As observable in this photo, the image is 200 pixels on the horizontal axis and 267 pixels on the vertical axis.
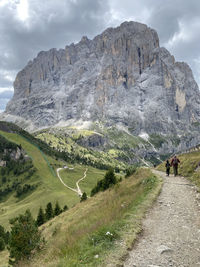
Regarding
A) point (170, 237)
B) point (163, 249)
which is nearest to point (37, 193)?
point (170, 237)

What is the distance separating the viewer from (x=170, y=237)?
10.2 m

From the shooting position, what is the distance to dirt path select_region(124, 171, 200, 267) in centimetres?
812

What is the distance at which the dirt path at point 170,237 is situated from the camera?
8.12 m

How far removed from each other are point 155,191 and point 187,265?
12967 mm

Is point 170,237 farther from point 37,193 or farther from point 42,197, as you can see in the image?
point 37,193

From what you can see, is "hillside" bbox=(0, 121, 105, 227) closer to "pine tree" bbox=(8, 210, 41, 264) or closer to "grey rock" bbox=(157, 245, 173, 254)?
"pine tree" bbox=(8, 210, 41, 264)

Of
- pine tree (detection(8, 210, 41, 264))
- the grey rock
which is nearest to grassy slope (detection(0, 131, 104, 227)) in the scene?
pine tree (detection(8, 210, 41, 264))

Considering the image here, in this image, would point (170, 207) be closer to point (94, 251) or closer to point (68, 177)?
point (94, 251)

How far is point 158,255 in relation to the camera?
8.52m

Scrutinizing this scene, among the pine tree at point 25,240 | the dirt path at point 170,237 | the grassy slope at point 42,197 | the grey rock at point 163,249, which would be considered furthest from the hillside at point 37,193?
the grey rock at point 163,249

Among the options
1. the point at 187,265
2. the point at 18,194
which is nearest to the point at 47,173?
the point at 18,194

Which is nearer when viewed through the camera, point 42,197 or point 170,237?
point 170,237

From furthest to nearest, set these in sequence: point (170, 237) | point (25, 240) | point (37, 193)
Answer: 1. point (37, 193)
2. point (25, 240)
3. point (170, 237)

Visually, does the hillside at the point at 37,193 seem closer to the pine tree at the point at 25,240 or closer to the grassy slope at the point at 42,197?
the grassy slope at the point at 42,197
